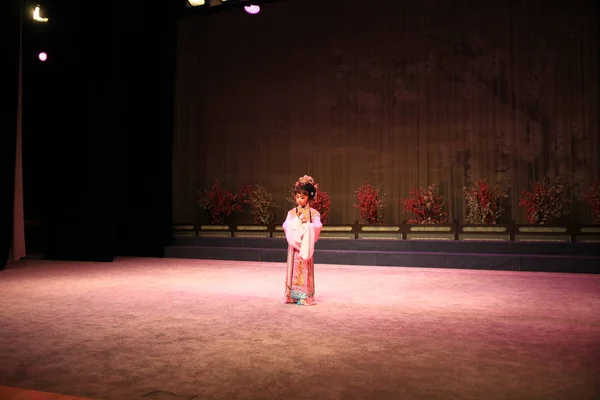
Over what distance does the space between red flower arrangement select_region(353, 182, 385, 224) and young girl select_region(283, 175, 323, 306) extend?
14.7 ft

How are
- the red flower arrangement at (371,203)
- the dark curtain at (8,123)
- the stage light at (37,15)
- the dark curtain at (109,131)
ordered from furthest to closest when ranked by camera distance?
the red flower arrangement at (371,203)
the dark curtain at (109,131)
the stage light at (37,15)
the dark curtain at (8,123)

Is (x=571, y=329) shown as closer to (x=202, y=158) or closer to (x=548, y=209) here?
(x=548, y=209)

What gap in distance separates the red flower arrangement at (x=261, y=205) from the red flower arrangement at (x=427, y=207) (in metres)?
2.44

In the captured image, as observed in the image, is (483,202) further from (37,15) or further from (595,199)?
(37,15)

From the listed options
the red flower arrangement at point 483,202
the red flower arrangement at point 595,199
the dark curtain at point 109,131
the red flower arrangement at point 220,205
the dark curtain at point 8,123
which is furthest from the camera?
the red flower arrangement at point 220,205

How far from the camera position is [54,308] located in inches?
192

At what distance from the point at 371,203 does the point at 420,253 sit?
1557mm

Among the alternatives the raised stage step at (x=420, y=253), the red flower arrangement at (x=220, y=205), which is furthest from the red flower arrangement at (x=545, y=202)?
the red flower arrangement at (x=220, y=205)

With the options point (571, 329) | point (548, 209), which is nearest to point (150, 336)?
point (571, 329)

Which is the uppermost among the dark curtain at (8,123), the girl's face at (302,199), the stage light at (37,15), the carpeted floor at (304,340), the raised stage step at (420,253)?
the stage light at (37,15)

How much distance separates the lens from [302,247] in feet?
16.6

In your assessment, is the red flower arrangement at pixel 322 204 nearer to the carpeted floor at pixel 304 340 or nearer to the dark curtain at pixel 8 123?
the carpeted floor at pixel 304 340

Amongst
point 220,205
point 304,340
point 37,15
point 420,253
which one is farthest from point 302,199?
point 37,15

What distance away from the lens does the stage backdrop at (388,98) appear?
9.19 m
